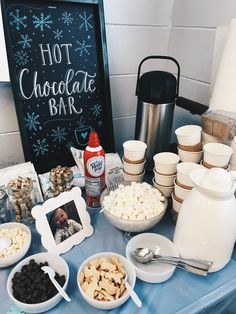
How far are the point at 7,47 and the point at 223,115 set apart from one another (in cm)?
67

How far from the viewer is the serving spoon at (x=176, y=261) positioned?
57 centimetres

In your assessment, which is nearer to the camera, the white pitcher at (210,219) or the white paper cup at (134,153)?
the white pitcher at (210,219)

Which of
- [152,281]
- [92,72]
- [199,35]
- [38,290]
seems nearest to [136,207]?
[152,281]

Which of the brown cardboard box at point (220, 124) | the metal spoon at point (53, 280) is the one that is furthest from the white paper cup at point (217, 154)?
the metal spoon at point (53, 280)

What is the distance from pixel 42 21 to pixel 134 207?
63 cm

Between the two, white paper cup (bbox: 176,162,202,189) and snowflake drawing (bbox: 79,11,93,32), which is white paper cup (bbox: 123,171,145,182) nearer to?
white paper cup (bbox: 176,162,202,189)

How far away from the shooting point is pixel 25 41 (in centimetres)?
77

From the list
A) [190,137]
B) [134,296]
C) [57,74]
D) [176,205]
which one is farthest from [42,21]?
[134,296]

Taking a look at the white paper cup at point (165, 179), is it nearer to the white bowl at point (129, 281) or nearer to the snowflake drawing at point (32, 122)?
the white bowl at point (129, 281)

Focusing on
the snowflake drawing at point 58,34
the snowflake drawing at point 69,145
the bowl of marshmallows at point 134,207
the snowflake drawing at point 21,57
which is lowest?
the bowl of marshmallows at point 134,207

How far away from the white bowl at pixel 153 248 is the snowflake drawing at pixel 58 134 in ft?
1.49

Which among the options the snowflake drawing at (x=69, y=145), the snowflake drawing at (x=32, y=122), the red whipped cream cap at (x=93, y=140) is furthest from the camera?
the snowflake drawing at (x=69, y=145)

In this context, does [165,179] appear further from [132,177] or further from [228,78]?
[228,78]

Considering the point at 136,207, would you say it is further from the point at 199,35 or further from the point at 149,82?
the point at 199,35
